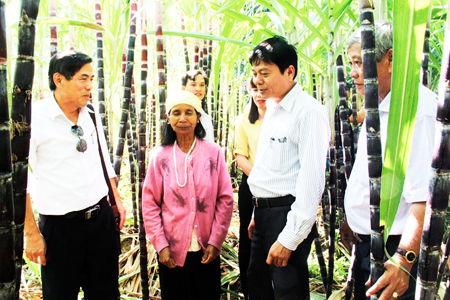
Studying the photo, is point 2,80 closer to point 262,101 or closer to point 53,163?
point 53,163

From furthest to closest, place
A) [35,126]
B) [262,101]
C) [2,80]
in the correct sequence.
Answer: [262,101], [35,126], [2,80]

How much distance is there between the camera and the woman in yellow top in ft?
5.64

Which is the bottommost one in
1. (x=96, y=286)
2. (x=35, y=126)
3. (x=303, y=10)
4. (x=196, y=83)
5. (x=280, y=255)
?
(x=96, y=286)

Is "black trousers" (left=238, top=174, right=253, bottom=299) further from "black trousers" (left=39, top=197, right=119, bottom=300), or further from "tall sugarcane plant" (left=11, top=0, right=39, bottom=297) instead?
"tall sugarcane plant" (left=11, top=0, right=39, bottom=297)

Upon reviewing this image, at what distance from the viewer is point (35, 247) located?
46.8 inches

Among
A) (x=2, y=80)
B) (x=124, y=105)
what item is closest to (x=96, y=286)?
(x=124, y=105)

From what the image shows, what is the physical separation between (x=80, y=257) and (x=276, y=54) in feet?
3.62

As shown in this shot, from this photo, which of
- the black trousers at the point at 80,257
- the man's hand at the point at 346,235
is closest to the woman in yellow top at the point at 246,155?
the black trousers at the point at 80,257

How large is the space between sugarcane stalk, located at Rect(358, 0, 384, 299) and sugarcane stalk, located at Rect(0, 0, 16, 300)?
1.89 feet

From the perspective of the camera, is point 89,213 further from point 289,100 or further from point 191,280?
point 289,100

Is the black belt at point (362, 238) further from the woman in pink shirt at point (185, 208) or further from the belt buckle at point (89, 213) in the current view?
the belt buckle at point (89, 213)

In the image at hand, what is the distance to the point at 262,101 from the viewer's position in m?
1.79

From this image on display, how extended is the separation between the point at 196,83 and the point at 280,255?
4.32 feet

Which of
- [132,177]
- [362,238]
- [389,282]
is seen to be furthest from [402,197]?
[132,177]
